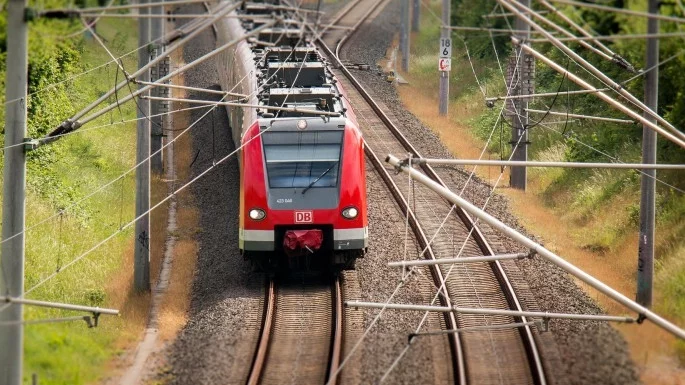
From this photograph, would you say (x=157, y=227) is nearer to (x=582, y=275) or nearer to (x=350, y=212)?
(x=350, y=212)

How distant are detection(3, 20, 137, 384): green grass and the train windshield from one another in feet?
8.97

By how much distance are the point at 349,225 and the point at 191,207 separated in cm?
823

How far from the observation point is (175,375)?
16.2m

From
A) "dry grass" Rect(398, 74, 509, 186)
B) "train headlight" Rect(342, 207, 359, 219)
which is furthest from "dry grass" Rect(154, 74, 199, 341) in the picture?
"dry grass" Rect(398, 74, 509, 186)

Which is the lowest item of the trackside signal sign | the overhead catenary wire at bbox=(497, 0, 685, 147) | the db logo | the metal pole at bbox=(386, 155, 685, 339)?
the db logo

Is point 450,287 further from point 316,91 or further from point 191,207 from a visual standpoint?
point 191,207

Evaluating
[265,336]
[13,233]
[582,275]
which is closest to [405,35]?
[265,336]

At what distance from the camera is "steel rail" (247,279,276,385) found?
52.3ft

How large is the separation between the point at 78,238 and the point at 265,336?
699 centimetres

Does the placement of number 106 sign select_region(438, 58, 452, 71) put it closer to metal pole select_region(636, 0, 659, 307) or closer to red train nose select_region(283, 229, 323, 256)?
metal pole select_region(636, 0, 659, 307)

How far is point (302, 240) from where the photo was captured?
19.7 metres

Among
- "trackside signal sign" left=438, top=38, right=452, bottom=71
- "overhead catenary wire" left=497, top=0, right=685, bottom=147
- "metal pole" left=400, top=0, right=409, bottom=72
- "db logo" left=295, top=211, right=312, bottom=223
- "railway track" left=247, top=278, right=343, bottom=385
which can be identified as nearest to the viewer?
"overhead catenary wire" left=497, top=0, right=685, bottom=147

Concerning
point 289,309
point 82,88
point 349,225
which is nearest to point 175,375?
point 289,309

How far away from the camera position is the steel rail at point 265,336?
52.3ft
